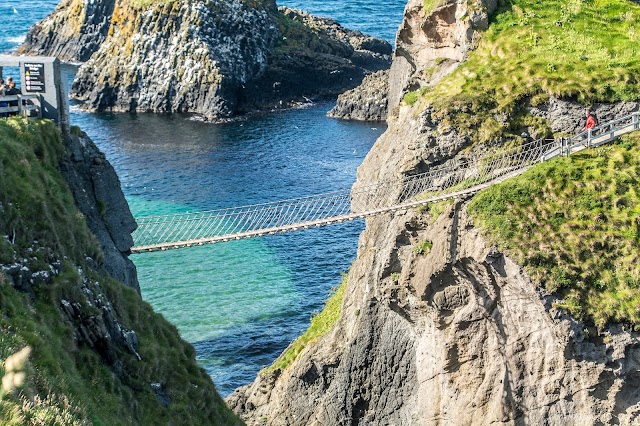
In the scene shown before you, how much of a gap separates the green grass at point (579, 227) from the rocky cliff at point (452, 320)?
0.18m

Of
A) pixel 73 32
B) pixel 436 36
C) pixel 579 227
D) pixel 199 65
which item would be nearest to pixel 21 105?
pixel 579 227

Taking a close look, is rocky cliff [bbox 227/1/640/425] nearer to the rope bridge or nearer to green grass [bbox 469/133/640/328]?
green grass [bbox 469/133/640/328]

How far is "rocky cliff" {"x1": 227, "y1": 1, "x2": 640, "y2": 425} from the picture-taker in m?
33.6

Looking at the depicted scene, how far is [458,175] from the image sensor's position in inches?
1480

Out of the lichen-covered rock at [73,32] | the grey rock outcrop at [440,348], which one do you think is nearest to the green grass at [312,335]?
the grey rock outcrop at [440,348]

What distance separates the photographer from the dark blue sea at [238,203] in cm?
5097

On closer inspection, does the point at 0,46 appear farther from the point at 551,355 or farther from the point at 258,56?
the point at 551,355

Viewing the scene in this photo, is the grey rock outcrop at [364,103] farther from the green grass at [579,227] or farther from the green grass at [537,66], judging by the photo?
the green grass at [579,227]

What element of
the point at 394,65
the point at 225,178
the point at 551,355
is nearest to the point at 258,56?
the point at 225,178

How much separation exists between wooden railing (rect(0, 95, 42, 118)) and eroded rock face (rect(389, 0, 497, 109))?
18118 mm

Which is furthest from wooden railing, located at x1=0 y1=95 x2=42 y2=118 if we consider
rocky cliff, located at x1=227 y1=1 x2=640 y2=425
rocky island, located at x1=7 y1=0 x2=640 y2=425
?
rocky cliff, located at x1=227 y1=1 x2=640 y2=425

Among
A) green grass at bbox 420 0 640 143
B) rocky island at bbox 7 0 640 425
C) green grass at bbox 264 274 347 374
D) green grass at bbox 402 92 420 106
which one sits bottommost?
green grass at bbox 264 274 347 374

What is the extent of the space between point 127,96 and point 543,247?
218 ft

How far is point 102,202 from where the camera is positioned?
33.3m
